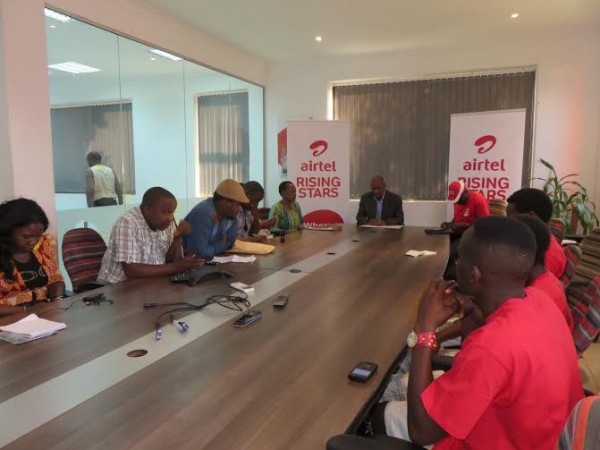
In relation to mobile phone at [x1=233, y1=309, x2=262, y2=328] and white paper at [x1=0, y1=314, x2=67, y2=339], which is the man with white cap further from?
white paper at [x1=0, y1=314, x2=67, y2=339]

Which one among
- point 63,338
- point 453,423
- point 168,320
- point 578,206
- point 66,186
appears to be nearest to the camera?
point 453,423

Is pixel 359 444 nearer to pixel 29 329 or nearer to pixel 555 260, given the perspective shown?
pixel 29 329

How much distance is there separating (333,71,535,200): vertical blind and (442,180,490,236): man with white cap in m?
0.90

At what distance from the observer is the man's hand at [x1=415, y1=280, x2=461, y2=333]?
132 centimetres

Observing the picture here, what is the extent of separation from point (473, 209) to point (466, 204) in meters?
0.15

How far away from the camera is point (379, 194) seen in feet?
19.2

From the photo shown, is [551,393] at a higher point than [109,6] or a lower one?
lower

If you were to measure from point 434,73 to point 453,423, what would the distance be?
599 cm

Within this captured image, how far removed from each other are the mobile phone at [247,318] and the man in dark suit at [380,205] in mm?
3901

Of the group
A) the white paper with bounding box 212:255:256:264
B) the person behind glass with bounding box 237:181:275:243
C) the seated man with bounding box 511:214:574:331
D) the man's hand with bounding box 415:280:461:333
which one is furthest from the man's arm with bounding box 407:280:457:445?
the person behind glass with bounding box 237:181:275:243

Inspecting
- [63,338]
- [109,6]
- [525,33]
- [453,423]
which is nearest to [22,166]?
[109,6]

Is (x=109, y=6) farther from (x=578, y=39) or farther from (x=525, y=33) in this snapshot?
(x=578, y=39)

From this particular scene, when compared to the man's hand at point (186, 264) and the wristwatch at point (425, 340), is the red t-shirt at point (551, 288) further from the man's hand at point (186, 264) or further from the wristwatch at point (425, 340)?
the man's hand at point (186, 264)

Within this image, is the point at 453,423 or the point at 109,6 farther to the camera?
the point at 109,6
